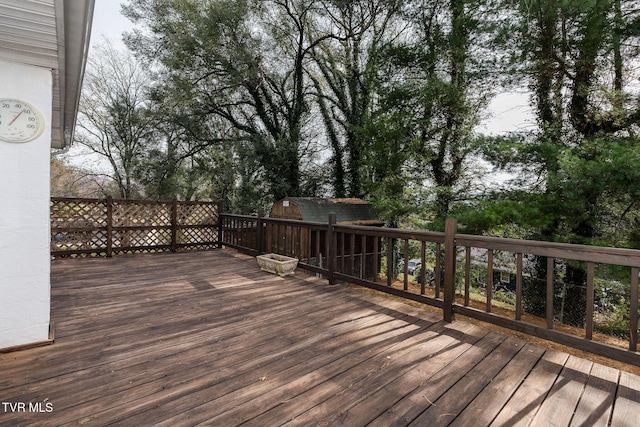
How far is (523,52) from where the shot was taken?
18.1 feet

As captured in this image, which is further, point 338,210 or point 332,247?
point 338,210

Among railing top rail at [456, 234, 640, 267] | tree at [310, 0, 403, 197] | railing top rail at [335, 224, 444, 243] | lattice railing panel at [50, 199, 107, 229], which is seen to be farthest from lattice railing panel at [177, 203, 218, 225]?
railing top rail at [456, 234, 640, 267]

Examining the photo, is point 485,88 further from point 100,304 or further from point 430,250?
point 100,304

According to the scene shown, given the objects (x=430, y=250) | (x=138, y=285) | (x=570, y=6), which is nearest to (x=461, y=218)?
(x=430, y=250)

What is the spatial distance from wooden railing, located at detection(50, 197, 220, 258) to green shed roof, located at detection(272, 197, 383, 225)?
196 cm

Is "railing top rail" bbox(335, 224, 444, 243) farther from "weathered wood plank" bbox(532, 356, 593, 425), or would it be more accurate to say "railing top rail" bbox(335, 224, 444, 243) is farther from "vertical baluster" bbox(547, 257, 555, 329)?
"weathered wood plank" bbox(532, 356, 593, 425)

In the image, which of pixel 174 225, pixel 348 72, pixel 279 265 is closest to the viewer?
pixel 279 265

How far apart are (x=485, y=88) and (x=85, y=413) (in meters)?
8.10

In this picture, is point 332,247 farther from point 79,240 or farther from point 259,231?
point 79,240

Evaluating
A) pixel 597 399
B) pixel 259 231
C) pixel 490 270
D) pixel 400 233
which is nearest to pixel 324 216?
pixel 259 231

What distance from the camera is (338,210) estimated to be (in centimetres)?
700

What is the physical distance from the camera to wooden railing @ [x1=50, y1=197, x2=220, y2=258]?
5.21m

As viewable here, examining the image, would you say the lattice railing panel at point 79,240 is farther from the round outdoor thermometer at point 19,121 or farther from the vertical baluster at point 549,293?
the vertical baluster at point 549,293

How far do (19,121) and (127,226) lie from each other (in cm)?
428
